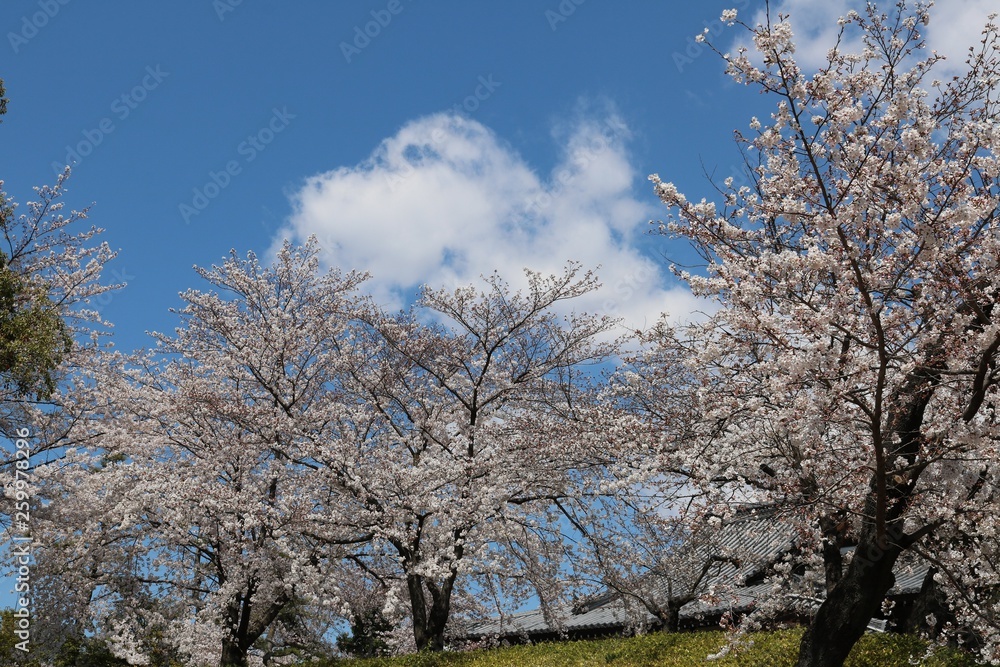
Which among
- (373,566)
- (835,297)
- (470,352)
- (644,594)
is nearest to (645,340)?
(835,297)

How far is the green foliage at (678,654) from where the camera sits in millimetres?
8312

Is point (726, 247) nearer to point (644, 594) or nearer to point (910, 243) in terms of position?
point (910, 243)

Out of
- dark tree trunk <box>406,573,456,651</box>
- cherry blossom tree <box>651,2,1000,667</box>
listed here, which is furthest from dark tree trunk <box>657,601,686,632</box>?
cherry blossom tree <box>651,2,1000,667</box>

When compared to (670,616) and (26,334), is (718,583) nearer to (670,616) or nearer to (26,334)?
(670,616)

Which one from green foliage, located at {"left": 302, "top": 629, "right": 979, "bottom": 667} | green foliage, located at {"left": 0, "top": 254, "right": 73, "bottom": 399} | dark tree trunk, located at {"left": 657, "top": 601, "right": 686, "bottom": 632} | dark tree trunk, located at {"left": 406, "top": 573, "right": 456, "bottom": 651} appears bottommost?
green foliage, located at {"left": 302, "top": 629, "right": 979, "bottom": 667}

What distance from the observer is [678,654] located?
9.45m

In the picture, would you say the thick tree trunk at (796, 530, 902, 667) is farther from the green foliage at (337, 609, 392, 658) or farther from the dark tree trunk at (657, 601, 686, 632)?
the green foliage at (337, 609, 392, 658)

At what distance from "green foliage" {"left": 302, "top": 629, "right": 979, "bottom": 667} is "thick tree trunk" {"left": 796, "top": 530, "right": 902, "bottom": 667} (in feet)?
4.24

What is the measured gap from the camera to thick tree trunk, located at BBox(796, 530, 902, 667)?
271 inches

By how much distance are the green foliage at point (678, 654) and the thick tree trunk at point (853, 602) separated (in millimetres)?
1293

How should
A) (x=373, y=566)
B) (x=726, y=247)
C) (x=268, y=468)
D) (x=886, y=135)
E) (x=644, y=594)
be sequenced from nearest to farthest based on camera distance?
1. (x=886, y=135)
2. (x=726, y=247)
3. (x=268, y=468)
4. (x=644, y=594)
5. (x=373, y=566)

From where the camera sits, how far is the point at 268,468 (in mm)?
14047

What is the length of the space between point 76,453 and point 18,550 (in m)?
2.05

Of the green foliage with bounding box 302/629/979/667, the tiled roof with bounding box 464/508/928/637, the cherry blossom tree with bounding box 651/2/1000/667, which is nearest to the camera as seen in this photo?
the cherry blossom tree with bounding box 651/2/1000/667
